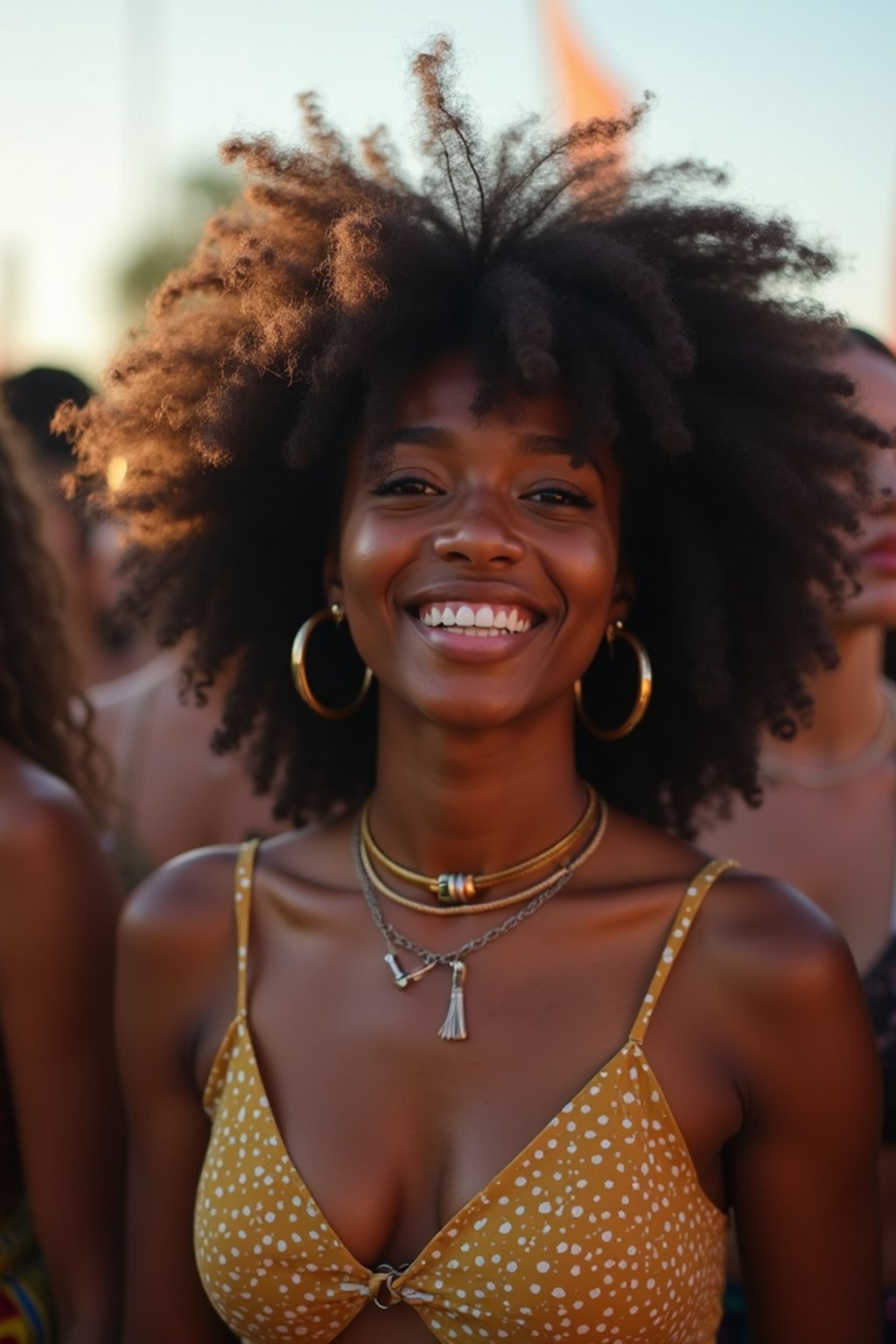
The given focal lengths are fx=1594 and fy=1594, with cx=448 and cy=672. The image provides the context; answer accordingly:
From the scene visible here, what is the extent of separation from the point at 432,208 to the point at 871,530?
133 centimetres

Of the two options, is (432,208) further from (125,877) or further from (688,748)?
(125,877)

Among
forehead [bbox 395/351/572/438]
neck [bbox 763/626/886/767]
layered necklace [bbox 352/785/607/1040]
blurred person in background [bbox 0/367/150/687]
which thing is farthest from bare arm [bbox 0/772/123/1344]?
blurred person in background [bbox 0/367/150/687]

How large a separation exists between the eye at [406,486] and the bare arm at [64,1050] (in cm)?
89

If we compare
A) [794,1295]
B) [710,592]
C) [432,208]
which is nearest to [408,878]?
[710,592]

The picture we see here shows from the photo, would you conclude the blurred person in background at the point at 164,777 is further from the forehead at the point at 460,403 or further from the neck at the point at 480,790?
the forehead at the point at 460,403

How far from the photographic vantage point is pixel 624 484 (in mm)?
2676

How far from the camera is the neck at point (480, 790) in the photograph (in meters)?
2.62

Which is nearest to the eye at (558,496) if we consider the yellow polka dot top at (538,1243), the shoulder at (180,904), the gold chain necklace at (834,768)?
the yellow polka dot top at (538,1243)

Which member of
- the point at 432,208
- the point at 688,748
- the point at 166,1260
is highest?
the point at 432,208

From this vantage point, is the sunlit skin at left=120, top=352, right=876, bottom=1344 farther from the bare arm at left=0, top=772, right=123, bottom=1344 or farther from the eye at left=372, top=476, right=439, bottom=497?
the bare arm at left=0, top=772, right=123, bottom=1344

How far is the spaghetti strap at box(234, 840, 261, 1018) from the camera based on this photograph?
2.64 m

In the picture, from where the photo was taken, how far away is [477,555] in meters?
2.43

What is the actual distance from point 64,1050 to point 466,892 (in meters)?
0.82

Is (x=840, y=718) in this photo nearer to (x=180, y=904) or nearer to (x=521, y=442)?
(x=521, y=442)
